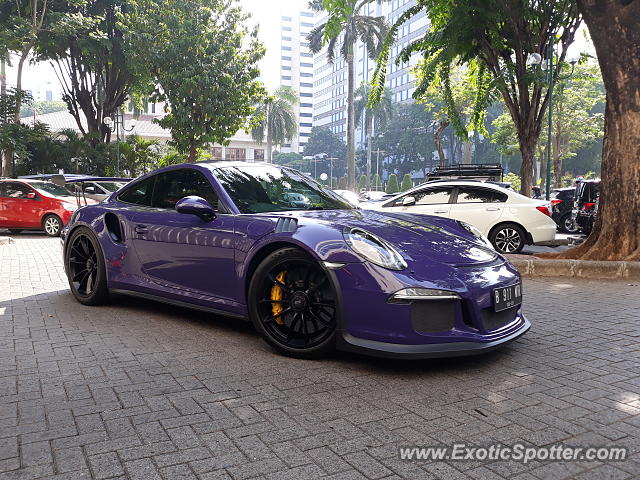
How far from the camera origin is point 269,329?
4.21 meters

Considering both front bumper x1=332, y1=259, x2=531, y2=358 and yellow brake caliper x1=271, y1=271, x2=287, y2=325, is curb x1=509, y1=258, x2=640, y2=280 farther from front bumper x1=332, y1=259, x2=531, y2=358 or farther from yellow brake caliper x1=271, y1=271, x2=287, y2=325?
yellow brake caliper x1=271, y1=271, x2=287, y2=325

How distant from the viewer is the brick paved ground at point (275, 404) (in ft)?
8.36

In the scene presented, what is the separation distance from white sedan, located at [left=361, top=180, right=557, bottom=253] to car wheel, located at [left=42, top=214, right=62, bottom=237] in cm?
868

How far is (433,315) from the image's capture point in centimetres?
367

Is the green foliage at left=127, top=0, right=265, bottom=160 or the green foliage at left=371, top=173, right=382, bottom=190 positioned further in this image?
the green foliage at left=371, top=173, right=382, bottom=190

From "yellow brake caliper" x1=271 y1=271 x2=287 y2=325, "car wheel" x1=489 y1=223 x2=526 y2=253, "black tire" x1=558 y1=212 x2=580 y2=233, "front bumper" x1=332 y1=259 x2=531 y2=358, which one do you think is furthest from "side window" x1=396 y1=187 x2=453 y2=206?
"black tire" x1=558 y1=212 x2=580 y2=233

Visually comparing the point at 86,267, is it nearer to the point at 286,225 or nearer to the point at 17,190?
the point at 286,225

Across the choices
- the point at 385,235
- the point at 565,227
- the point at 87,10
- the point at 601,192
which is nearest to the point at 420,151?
the point at 87,10

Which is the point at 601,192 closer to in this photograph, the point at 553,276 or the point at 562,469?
the point at 553,276

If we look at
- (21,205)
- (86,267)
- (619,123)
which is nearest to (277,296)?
(86,267)

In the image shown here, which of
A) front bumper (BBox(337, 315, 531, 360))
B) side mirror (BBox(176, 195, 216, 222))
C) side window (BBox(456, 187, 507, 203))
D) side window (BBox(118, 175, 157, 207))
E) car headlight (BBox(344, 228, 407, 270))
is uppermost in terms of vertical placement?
side window (BBox(456, 187, 507, 203))

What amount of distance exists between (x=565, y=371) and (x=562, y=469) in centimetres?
149

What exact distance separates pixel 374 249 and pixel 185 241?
1731mm

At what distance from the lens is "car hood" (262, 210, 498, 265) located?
3982 mm
